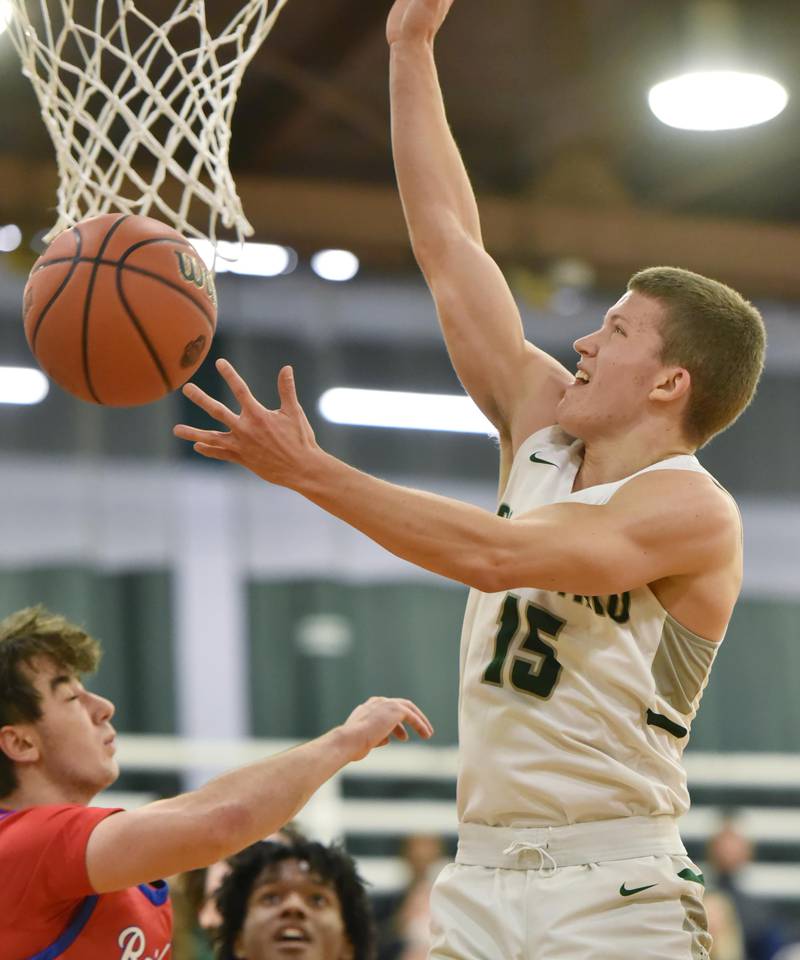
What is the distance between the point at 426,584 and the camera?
10516 millimetres

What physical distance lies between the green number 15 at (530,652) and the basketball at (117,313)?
86cm

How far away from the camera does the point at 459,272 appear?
3.47 m

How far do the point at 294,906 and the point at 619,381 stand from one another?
1.54 metres

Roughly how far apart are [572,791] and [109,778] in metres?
0.95

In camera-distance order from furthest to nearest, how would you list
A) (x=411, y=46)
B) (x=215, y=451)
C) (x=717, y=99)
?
(x=717, y=99)
(x=411, y=46)
(x=215, y=451)

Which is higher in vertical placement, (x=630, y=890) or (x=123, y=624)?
(x=123, y=624)

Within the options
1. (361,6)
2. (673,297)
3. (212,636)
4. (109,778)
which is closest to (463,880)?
(109,778)

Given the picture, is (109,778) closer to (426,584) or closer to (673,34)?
(673,34)

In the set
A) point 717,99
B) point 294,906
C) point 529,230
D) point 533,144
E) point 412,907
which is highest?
point 533,144

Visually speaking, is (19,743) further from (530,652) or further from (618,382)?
(618,382)

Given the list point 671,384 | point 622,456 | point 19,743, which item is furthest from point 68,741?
point 671,384

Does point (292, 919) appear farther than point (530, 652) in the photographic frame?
Yes

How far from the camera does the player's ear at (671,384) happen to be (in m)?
3.20

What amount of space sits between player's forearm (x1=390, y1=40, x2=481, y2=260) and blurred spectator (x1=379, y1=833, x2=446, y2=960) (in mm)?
4268
